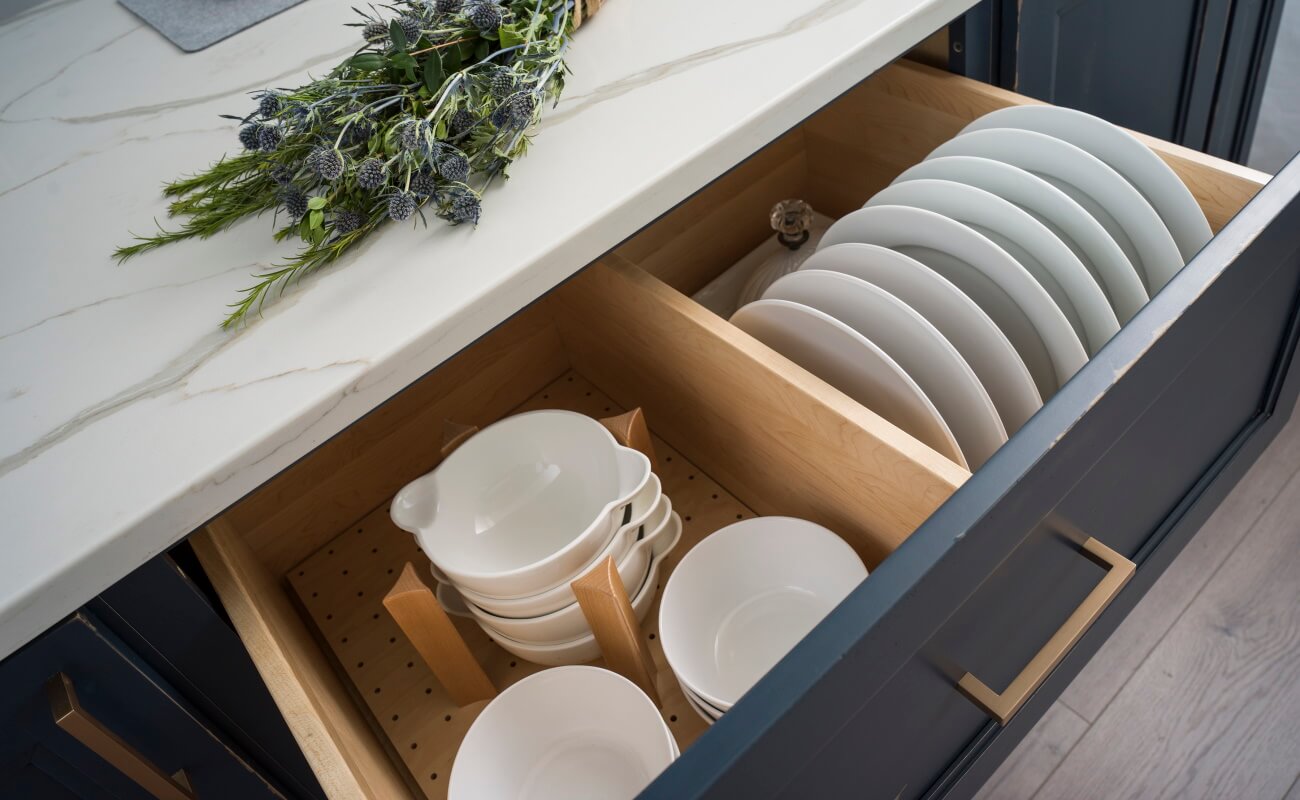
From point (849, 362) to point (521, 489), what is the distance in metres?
0.34

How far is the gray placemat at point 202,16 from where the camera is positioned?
40.9 inches

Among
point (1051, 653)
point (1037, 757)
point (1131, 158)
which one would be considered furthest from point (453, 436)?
point (1037, 757)

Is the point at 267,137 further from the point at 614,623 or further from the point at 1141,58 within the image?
the point at 1141,58

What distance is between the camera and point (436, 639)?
0.76 m

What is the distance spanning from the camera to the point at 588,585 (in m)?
0.69

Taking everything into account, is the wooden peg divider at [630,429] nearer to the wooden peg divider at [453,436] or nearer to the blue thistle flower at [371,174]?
the wooden peg divider at [453,436]

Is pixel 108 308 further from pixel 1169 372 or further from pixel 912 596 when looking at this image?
pixel 1169 372

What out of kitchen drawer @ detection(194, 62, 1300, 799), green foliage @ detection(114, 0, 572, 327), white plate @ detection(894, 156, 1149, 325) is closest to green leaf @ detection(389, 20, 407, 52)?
green foliage @ detection(114, 0, 572, 327)

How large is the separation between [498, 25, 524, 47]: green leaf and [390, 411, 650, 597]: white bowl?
0.33 meters

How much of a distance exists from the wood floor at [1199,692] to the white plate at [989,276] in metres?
0.52

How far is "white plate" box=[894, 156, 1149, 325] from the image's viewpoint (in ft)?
2.58

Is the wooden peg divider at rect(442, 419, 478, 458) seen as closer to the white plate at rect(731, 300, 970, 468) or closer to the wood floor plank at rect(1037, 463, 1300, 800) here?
the white plate at rect(731, 300, 970, 468)

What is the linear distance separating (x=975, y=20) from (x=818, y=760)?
769 millimetres

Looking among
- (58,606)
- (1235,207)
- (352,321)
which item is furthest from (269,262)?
(1235,207)
